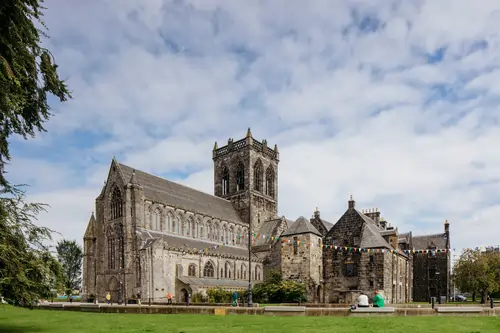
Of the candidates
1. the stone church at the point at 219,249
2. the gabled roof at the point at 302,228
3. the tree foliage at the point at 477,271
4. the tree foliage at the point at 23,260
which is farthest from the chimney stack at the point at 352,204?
the tree foliage at the point at 23,260

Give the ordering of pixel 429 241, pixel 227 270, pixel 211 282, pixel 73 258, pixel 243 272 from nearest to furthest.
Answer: pixel 211 282 → pixel 227 270 → pixel 243 272 → pixel 429 241 → pixel 73 258

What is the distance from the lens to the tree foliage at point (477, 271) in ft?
165

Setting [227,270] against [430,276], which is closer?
[227,270]

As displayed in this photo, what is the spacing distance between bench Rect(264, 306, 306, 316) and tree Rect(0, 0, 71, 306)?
11.0 m

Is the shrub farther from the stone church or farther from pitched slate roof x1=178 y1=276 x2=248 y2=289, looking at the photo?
pitched slate roof x1=178 y1=276 x2=248 y2=289

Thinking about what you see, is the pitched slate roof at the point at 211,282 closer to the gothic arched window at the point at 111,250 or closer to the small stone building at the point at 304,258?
the gothic arched window at the point at 111,250

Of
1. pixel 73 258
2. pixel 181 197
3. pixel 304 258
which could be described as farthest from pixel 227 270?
pixel 73 258

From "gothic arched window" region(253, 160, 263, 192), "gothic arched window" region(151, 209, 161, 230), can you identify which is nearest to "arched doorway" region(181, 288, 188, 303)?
"gothic arched window" region(151, 209, 161, 230)

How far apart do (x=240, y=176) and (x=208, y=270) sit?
22.7 metres

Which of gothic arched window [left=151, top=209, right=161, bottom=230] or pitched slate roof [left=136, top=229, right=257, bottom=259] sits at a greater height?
gothic arched window [left=151, top=209, right=161, bottom=230]

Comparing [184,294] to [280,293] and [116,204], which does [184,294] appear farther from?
[116,204]

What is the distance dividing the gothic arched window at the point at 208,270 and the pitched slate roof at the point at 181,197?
7703mm

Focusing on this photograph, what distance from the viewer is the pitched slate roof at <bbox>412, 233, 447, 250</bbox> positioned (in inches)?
2775

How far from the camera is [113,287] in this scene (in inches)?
1975
